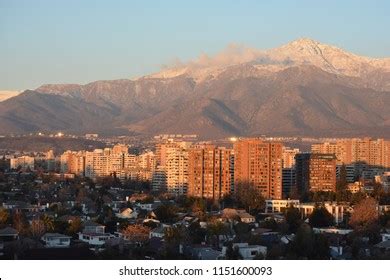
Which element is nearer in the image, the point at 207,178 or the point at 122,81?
the point at 207,178

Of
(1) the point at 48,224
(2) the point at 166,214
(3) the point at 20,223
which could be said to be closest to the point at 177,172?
(2) the point at 166,214

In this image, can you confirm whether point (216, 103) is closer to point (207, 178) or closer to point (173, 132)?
point (173, 132)

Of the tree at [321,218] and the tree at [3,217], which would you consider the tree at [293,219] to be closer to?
the tree at [321,218]

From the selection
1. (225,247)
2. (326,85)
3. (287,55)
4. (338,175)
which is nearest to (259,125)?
(326,85)

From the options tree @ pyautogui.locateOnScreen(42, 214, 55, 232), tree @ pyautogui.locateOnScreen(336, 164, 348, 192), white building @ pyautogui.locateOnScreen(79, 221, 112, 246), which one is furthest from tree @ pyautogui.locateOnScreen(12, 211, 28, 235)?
tree @ pyautogui.locateOnScreen(336, 164, 348, 192)

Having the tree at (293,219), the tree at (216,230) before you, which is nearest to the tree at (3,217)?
the tree at (216,230)

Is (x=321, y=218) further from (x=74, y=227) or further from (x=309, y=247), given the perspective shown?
(x=309, y=247)

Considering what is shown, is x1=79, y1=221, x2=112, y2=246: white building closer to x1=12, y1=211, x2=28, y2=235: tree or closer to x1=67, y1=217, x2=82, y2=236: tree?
x1=67, y1=217, x2=82, y2=236: tree
